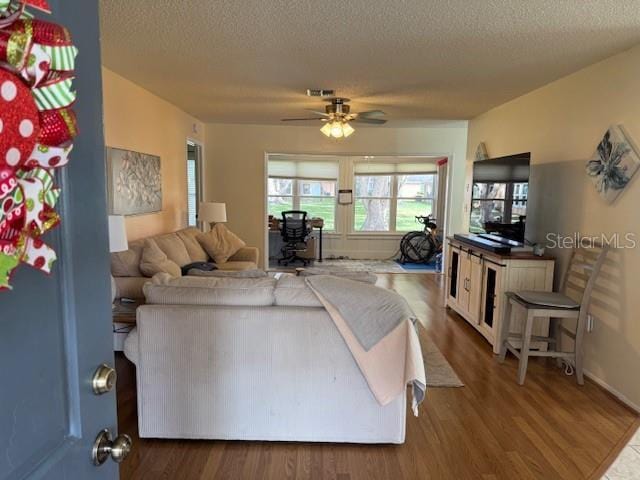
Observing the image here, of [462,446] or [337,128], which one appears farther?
[337,128]

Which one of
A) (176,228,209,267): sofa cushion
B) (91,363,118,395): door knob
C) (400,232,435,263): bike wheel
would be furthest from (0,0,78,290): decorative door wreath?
(400,232,435,263): bike wheel

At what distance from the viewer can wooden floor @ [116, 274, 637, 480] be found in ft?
6.93

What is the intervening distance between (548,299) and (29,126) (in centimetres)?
336

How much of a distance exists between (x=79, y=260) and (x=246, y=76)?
10.9ft

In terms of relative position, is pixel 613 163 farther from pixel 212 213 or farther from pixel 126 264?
pixel 212 213

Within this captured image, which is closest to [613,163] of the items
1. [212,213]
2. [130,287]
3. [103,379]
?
[103,379]

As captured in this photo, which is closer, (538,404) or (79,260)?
(79,260)

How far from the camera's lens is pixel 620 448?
2.31m

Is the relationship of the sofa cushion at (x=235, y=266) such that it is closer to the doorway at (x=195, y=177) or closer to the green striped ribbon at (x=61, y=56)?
the doorway at (x=195, y=177)

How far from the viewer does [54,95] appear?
0.49m

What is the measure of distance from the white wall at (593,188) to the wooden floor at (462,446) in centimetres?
34

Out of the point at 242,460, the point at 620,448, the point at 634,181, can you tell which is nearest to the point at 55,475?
the point at 242,460

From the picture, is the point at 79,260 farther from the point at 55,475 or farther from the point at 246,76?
the point at 246,76

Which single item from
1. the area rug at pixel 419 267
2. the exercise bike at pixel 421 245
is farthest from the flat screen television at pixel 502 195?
the exercise bike at pixel 421 245
